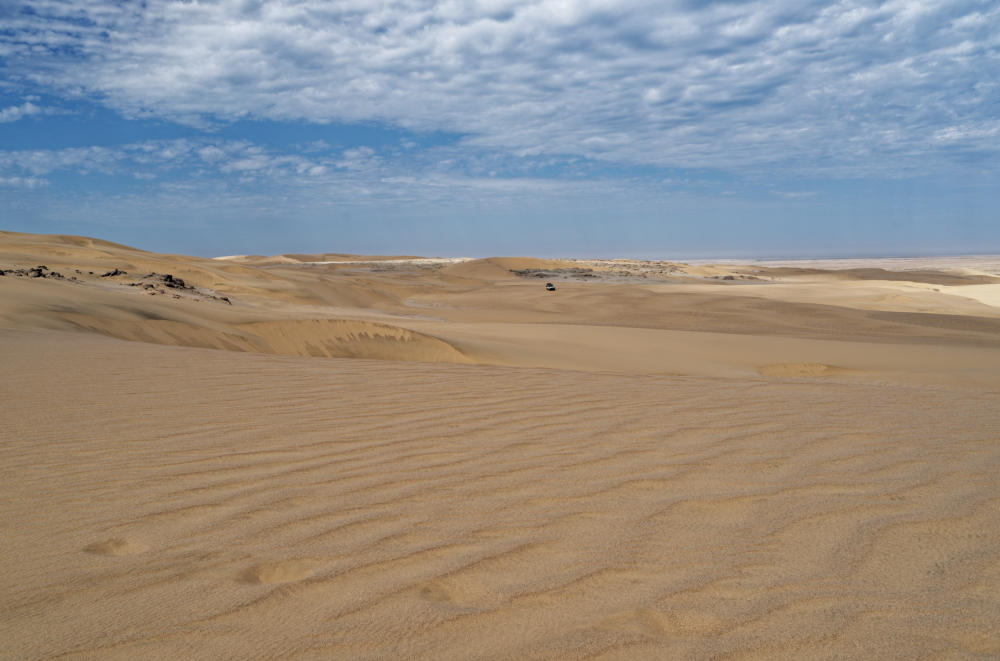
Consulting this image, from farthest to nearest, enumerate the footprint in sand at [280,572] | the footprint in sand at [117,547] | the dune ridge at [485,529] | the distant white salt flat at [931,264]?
the distant white salt flat at [931,264] → the footprint in sand at [117,547] → the footprint in sand at [280,572] → the dune ridge at [485,529]

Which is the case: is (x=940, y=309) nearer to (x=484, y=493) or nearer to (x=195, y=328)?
(x=195, y=328)

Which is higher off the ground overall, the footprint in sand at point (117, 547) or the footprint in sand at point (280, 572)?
the footprint in sand at point (117, 547)

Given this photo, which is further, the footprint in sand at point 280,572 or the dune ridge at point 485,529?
the footprint in sand at point 280,572

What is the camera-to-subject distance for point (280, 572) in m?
Result: 2.45

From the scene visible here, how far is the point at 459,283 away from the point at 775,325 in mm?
27308

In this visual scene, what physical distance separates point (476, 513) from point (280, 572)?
0.87 m

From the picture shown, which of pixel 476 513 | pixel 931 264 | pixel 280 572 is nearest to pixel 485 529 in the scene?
pixel 476 513

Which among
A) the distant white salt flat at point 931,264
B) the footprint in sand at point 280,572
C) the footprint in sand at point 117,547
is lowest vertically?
the footprint in sand at point 280,572

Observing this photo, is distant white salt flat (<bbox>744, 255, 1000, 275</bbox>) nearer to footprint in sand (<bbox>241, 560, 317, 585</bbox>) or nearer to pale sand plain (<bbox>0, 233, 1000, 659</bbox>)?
pale sand plain (<bbox>0, 233, 1000, 659</bbox>)

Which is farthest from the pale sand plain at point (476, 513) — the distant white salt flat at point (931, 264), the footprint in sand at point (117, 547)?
the distant white salt flat at point (931, 264)

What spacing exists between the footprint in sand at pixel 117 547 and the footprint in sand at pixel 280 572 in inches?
18.6

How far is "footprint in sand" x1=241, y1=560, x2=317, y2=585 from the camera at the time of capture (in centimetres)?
239

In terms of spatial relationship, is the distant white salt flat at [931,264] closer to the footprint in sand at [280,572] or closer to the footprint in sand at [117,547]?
the footprint in sand at [280,572]

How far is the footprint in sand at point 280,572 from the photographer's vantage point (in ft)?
7.85
